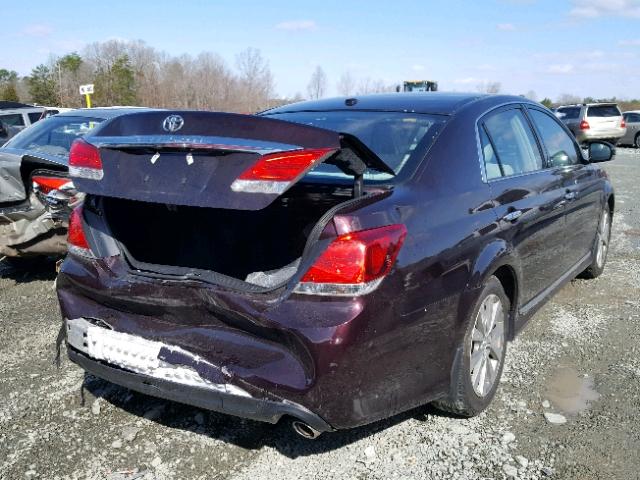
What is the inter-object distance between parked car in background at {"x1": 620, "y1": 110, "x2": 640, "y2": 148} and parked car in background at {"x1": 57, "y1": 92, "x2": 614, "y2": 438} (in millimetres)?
24788

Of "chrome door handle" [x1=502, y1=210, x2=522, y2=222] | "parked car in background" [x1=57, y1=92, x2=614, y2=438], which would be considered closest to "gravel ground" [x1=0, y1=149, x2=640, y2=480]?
"parked car in background" [x1=57, y1=92, x2=614, y2=438]

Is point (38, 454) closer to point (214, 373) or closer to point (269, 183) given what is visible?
point (214, 373)

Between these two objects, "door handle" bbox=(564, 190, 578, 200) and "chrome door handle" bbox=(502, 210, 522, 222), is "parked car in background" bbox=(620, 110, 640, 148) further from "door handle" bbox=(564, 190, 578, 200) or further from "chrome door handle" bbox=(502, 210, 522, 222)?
"chrome door handle" bbox=(502, 210, 522, 222)

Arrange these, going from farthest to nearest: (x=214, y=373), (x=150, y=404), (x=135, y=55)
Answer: (x=135, y=55)
(x=150, y=404)
(x=214, y=373)

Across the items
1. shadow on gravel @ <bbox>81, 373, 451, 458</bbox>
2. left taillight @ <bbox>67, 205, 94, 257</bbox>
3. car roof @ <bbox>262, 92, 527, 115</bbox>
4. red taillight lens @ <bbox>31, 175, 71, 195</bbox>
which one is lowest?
shadow on gravel @ <bbox>81, 373, 451, 458</bbox>

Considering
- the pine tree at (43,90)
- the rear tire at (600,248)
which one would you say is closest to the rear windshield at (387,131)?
the rear tire at (600,248)

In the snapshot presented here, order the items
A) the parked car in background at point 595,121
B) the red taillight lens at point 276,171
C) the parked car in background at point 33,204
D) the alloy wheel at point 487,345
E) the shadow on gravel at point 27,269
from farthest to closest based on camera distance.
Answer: the parked car in background at point 595,121, the shadow on gravel at point 27,269, the parked car in background at point 33,204, the alloy wheel at point 487,345, the red taillight lens at point 276,171

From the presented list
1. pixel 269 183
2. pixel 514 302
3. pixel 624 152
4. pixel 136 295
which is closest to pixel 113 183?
pixel 136 295

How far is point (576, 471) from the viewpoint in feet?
8.63

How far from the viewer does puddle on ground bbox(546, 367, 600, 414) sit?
322 centimetres

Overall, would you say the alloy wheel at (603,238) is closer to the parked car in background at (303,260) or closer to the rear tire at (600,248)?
the rear tire at (600,248)

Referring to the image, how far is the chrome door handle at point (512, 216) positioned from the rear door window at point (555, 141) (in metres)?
0.92

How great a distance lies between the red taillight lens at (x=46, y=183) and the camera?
16.5 ft

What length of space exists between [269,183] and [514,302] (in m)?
1.85
